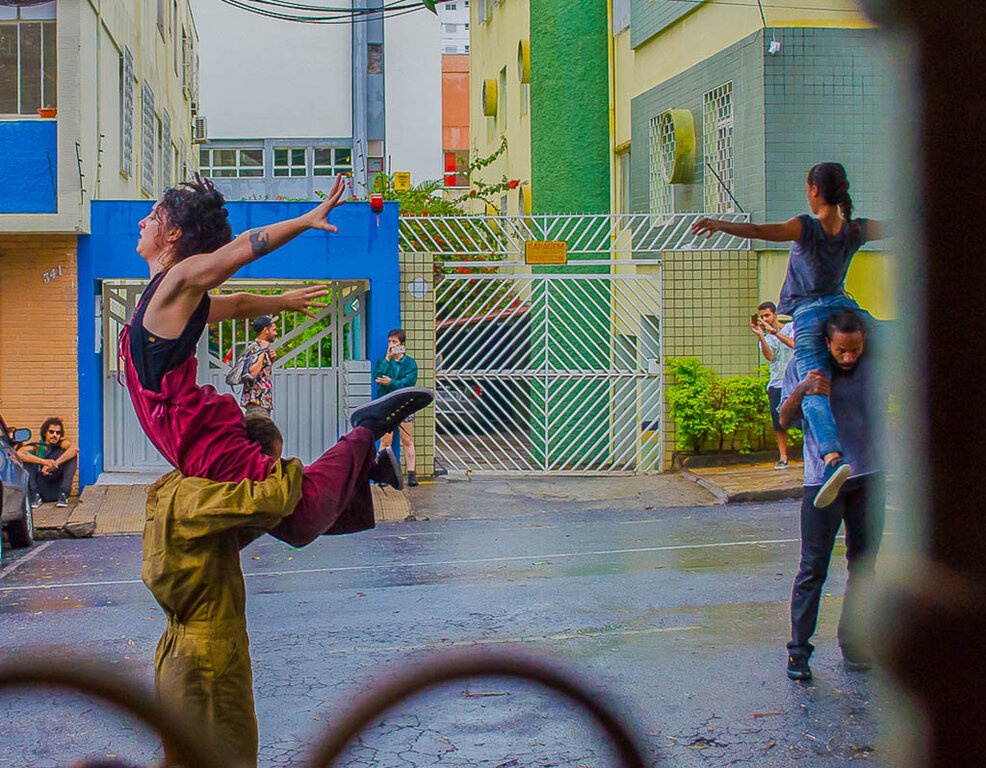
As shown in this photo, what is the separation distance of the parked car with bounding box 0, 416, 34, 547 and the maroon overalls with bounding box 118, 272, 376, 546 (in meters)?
6.35

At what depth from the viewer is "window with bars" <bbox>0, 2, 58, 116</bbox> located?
13602mm

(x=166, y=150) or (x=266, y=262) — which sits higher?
(x=166, y=150)

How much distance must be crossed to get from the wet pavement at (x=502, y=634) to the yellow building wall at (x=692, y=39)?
5890 mm

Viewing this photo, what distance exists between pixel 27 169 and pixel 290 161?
2799 cm

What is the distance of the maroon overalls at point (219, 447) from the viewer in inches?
149

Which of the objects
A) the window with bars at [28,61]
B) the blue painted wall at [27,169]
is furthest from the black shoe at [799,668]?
the window with bars at [28,61]

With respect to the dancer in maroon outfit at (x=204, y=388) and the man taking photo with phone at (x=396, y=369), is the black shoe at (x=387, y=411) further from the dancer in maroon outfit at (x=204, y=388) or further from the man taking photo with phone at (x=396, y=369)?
the man taking photo with phone at (x=396, y=369)

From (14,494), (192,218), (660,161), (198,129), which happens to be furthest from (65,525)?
(198,129)

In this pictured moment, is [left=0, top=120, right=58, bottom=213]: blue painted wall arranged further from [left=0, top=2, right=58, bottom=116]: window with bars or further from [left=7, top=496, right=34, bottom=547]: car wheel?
[left=7, top=496, right=34, bottom=547]: car wheel

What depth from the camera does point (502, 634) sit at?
686cm

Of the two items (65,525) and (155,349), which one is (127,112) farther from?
(155,349)

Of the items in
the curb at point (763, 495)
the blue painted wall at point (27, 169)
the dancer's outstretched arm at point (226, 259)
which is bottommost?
the curb at point (763, 495)

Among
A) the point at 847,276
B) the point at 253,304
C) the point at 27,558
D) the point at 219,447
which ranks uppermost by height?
the point at 847,276

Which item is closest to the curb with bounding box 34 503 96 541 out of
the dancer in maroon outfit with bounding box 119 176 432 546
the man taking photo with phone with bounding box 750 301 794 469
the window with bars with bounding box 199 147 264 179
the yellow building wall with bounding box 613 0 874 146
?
the man taking photo with phone with bounding box 750 301 794 469
